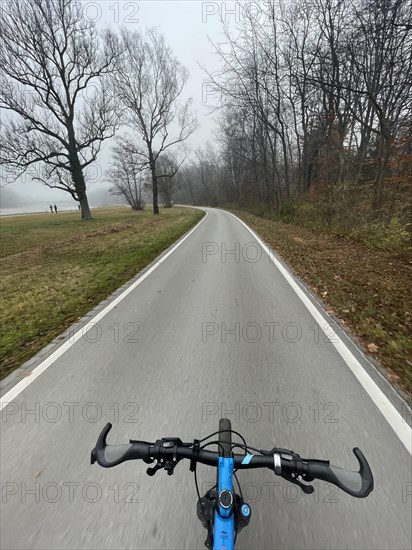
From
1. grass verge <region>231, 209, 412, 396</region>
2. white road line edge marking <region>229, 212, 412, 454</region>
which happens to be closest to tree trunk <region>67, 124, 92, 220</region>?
grass verge <region>231, 209, 412, 396</region>

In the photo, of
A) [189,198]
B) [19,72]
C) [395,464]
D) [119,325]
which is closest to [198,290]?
[119,325]

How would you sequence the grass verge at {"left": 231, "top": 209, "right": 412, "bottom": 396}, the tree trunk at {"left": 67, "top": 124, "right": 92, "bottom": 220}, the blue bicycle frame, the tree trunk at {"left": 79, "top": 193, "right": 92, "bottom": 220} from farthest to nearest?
the tree trunk at {"left": 79, "top": 193, "right": 92, "bottom": 220} < the tree trunk at {"left": 67, "top": 124, "right": 92, "bottom": 220} < the grass verge at {"left": 231, "top": 209, "right": 412, "bottom": 396} < the blue bicycle frame

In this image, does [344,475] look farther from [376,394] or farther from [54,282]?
[54,282]

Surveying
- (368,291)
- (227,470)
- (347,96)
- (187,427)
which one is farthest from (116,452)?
(347,96)

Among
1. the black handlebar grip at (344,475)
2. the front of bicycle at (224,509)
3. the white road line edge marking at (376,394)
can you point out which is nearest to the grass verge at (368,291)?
the white road line edge marking at (376,394)

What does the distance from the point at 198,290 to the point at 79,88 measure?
85.3 ft

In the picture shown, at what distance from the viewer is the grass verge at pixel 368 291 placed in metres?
3.43

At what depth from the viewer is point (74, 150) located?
77.0 ft

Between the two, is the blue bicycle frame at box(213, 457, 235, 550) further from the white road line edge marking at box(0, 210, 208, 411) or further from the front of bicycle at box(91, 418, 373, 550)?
the white road line edge marking at box(0, 210, 208, 411)

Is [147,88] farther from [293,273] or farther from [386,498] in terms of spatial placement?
[386,498]

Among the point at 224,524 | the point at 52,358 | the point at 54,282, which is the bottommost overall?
the point at 54,282

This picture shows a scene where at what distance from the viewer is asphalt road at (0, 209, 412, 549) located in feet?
5.31

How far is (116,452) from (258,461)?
67cm

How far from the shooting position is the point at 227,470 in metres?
1.12
